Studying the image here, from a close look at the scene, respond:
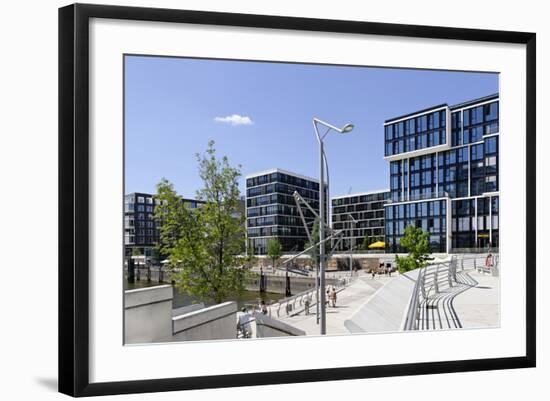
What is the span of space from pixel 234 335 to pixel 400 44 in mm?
3314

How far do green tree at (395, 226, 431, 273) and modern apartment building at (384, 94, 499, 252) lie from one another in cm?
9

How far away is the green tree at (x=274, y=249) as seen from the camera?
17.7ft

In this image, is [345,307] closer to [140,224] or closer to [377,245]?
[377,245]

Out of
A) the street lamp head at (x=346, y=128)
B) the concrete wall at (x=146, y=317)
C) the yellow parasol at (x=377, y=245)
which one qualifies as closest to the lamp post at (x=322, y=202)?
the street lamp head at (x=346, y=128)

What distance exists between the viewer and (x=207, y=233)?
522cm

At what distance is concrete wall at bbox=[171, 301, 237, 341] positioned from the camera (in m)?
4.02

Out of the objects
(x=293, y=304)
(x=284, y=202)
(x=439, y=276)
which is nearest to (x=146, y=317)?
(x=293, y=304)

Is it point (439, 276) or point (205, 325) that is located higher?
point (439, 276)

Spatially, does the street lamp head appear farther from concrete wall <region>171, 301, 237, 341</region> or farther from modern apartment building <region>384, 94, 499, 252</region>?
concrete wall <region>171, 301, 237, 341</region>

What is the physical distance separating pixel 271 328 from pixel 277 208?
1.54 metres

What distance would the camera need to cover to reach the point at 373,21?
430 centimetres

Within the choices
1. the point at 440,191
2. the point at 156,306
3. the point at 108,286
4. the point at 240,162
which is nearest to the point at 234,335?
the point at 156,306

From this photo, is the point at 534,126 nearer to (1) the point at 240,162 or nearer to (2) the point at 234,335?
(1) the point at 240,162

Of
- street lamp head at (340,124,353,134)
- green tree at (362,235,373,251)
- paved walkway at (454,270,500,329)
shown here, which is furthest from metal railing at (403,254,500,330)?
street lamp head at (340,124,353,134)
